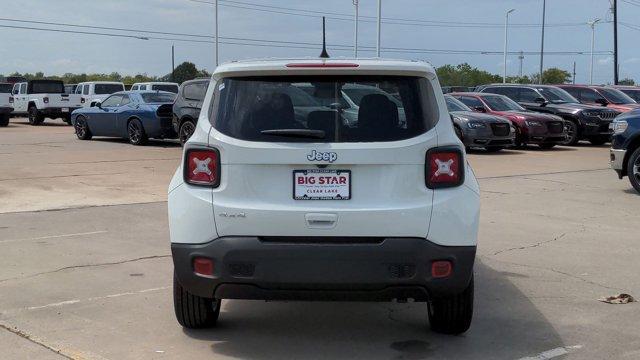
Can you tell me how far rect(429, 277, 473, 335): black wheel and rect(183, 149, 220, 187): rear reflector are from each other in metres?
1.60

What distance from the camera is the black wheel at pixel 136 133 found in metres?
20.5

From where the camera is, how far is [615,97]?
83.1 ft

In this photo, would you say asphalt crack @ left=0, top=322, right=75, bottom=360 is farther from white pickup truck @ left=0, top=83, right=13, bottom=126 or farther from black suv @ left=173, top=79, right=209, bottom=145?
white pickup truck @ left=0, top=83, right=13, bottom=126

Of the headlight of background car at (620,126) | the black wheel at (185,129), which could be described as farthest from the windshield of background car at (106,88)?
the headlight of background car at (620,126)

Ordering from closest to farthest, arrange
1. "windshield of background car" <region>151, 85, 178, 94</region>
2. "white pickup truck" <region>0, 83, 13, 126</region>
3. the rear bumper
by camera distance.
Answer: the rear bumper < "white pickup truck" <region>0, 83, 13, 126</region> < "windshield of background car" <region>151, 85, 178, 94</region>

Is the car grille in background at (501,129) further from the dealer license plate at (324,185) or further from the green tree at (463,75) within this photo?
the green tree at (463,75)

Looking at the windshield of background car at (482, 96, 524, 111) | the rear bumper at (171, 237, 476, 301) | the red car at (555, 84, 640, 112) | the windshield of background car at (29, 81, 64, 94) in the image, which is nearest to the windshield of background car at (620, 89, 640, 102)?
the red car at (555, 84, 640, 112)

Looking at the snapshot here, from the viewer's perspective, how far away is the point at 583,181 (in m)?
14.1

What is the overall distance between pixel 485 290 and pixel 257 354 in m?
2.35

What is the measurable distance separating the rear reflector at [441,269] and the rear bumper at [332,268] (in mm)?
24

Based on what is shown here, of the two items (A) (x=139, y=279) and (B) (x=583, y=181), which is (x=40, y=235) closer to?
(A) (x=139, y=279)

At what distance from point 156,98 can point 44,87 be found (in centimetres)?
1272

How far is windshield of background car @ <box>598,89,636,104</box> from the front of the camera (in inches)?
987

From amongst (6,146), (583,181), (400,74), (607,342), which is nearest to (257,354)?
(400,74)
